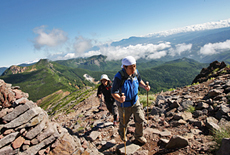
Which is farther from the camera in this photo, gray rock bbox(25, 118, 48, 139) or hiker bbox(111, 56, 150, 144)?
gray rock bbox(25, 118, 48, 139)

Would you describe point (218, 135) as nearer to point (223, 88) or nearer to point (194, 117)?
point (194, 117)

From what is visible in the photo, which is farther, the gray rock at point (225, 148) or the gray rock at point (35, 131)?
the gray rock at point (35, 131)

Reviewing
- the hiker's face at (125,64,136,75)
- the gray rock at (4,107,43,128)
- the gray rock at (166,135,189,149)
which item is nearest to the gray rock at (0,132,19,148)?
the gray rock at (4,107,43,128)

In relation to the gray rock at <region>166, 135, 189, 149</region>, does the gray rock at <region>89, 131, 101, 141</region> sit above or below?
below

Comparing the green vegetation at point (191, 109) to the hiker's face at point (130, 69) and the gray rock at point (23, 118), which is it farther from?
the gray rock at point (23, 118)

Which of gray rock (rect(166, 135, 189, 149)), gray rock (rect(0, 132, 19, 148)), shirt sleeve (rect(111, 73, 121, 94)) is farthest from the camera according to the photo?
gray rock (rect(0, 132, 19, 148))

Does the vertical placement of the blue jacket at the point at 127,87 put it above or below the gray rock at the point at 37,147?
above

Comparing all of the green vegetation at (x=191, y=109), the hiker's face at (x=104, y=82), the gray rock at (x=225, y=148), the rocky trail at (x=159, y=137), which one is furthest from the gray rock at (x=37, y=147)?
the green vegetation at (x=191, y=109)

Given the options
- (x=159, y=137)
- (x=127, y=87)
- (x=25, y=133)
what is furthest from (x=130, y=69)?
(x=25, y=133)

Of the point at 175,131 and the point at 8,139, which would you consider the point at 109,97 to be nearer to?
the point at 175,131

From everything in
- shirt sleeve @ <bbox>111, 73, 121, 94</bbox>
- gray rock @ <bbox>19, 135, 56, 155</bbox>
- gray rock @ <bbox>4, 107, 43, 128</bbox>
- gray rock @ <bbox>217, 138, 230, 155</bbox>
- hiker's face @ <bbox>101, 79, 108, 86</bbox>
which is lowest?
gray rock @ <bbox>19, 135, 56, 155</bbox>

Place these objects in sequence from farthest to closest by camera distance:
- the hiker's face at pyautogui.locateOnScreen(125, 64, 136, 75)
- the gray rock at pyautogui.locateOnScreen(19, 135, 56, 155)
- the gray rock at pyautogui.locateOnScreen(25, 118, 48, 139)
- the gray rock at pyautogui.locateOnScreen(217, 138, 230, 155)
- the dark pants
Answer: the dark pants
the gray rock at pyautogui.locateOnScreen(25, 118, 48, 139)
the gray rock at pyautogui.locateOnScreen(19, 135, 56, 155)
the hiker's face at pyautogui.locateOnScreen(125, 64, 136, 75)
the gray rock at pyautogui.locateOnScreen(217, 138, 230, 155)

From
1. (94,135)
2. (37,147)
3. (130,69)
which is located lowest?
(94,135)

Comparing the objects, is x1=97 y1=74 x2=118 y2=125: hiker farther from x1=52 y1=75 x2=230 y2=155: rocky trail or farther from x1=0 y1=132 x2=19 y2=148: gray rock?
x1=0 y1=132 x2=19 y2=148: gray rock
